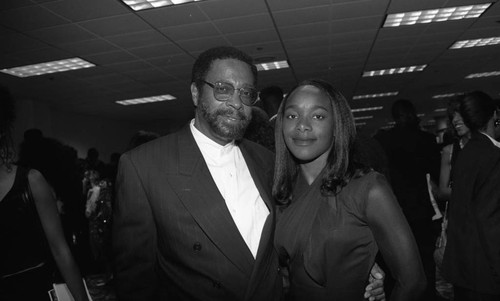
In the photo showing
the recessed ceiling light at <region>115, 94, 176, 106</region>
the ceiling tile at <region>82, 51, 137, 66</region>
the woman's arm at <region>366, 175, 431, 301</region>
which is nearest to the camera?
the woman's arm at <region>366, 175, 431, 301</region>

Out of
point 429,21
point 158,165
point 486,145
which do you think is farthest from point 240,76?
point 429,21

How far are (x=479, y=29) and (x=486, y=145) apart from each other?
5.77m

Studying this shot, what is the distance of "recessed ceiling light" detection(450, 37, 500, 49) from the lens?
7.39 m

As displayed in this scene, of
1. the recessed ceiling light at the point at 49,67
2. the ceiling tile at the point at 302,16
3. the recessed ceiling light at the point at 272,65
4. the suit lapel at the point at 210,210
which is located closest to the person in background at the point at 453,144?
the suit lapel at the point at 210,210

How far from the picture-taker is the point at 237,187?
5.22ft

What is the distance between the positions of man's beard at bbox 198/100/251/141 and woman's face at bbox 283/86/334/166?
0.74ft

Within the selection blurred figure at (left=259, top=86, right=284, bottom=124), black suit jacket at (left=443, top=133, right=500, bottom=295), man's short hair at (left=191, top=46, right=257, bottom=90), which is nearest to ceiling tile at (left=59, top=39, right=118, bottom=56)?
blurred figure at (left=259, top=86, right=284, bottom=124)

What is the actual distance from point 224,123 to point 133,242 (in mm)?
599

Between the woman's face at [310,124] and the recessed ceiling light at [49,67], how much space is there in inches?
237

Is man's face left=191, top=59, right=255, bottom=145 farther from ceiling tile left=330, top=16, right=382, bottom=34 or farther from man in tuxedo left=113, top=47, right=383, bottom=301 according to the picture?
ceiling tile left=330, top=16, right=382, bottom=34

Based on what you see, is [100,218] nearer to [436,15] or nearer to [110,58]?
[110,58]

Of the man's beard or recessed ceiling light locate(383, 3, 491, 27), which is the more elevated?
recessed ceiling light locate(383, 3, 491, 27)

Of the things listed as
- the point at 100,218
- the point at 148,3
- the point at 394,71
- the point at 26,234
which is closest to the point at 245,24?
the point at 148,3

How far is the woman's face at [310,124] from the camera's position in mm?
1569
